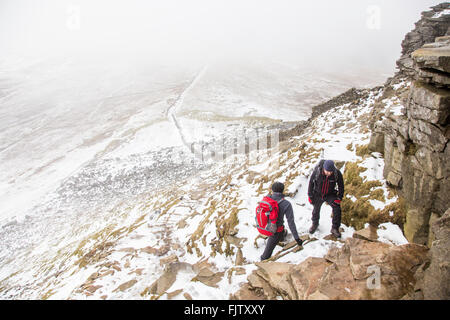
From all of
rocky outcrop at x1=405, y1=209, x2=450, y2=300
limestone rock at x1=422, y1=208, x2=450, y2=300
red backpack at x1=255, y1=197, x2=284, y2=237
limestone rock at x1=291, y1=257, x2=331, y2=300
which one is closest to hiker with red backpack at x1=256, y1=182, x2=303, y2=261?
red backpack at x1=255, y1=197, x2=284, y2=237

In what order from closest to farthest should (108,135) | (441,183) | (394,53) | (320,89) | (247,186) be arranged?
(441,183)
(247,186)
(108,135)
(320,89)
(394,53)

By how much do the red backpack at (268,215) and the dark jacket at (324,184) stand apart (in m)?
1.58

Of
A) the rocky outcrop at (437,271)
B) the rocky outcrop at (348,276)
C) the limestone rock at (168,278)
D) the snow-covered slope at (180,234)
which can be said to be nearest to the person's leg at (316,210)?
the snow-covered slope at (180,234)

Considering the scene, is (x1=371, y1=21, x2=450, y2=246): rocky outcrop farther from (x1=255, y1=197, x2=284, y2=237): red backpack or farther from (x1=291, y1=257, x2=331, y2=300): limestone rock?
(x1=255, y1=197, x2=284, y2=237): red backpack

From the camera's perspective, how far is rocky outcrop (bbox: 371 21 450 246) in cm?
592

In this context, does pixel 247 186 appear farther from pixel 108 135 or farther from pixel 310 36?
pixel 310 36

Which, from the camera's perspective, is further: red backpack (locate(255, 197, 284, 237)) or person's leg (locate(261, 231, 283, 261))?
person's leg (locate(261, 231, 283, 261))

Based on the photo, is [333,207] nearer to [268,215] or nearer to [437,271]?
[268,215]

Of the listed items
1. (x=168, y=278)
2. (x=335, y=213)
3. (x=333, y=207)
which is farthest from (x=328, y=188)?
(x=168, y=278)

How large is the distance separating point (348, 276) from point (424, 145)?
A: 4303mm

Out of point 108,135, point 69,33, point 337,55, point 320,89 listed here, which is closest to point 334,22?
point 337,55

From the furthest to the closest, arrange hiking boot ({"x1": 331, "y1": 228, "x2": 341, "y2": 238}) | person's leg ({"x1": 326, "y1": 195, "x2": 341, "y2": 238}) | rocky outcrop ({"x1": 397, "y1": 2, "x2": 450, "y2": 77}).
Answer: rocky outcrop ({"x1": 397, "y1": 2, "x2": 450, "y2": 77}), hiking boot ({"x1": 331, "y1": 228, "x2": 341, "y2": 238}), person's leg ({"x1": 326, "y1": 195, "x2": 341, "y2": 238})

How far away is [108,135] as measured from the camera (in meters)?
40.9

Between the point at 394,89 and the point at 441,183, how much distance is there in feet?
43.7
